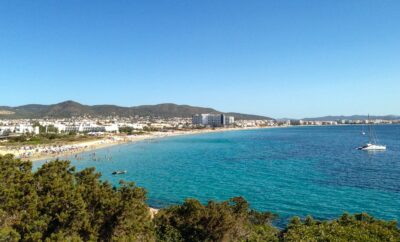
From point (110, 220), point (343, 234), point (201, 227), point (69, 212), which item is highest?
point (69, 212)

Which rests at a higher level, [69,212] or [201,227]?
[69,212]

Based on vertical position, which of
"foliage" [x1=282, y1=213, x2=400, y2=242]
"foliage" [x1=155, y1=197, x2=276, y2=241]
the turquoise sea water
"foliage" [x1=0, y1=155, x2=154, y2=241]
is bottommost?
the turquoise sea water

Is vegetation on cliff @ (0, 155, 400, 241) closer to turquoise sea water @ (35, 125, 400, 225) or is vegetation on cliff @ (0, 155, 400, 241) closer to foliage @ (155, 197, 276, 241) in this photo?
foliage @ (155, 197, 276, 241)

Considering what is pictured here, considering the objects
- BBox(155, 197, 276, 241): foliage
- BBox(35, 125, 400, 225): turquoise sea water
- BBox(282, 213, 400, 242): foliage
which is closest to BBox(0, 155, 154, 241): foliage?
BBox(155, 197, 276, 241): foliage

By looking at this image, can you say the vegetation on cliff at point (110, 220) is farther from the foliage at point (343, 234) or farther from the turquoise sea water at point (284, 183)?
the turquoise sea water at point (284, 183)

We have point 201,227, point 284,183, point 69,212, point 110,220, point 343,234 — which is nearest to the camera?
point 343,234

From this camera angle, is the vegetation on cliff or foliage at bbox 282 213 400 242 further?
the vegetation on cliff

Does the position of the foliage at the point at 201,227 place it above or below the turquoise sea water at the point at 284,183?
above

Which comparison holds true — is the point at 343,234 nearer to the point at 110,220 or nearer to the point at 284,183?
the point at 110,220

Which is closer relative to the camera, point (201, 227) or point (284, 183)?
point (201, 227)

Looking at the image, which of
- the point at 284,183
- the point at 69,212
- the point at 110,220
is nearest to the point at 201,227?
the point at 110,220

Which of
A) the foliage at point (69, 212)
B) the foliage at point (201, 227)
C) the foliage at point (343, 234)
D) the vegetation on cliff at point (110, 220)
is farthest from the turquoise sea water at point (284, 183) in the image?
the foliage at point (69, 212)

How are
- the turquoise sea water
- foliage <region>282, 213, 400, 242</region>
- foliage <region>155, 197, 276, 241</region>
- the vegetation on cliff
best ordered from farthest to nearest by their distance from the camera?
1. the turquoise sea water
2. foliage <region>155, 197, 276, 241</region>
3. the vegetation on cliff
4. foliage <region>282, 213, 400, 242</region>

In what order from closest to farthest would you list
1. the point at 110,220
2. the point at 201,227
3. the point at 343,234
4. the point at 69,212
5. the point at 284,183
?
1. the point at 343,234
2. the point at 69,212
3. the point at 110,220
4. the point at 201,227
5. the point at 284,183
